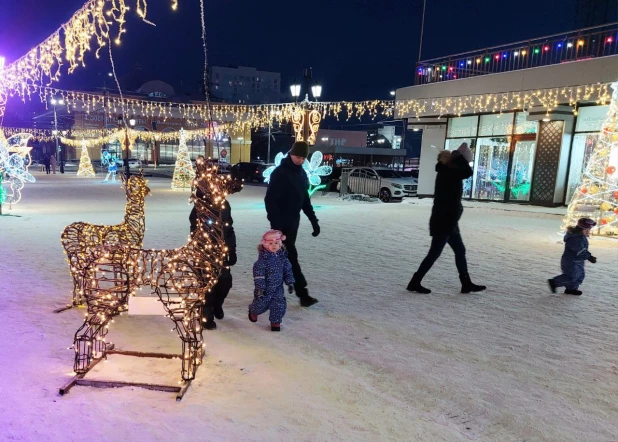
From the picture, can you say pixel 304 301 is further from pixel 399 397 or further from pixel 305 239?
pixel 305 239

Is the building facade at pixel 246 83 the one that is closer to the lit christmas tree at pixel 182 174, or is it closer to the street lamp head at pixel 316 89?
the lit christmas tree at pixel 182 174

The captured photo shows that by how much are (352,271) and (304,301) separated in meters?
1.69

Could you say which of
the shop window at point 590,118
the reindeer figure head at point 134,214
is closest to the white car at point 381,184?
the shop window at point 590,118

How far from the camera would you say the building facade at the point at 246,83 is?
78938mm

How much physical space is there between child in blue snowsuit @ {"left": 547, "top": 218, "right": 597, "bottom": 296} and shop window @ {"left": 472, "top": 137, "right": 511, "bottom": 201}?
1289cm

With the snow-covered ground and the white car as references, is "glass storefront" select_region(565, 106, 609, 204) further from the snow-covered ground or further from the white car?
the snow-covered ground

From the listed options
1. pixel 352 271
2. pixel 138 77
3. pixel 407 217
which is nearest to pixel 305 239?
pixel 352 271

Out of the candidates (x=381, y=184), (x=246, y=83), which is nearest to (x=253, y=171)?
(x=381, y=184)

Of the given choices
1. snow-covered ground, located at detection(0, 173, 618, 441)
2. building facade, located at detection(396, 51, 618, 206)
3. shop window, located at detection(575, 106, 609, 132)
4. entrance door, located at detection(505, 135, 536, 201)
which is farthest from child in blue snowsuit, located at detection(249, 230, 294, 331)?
entrance door, located at detection(505, 135, 536, 201)

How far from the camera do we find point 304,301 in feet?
15.8

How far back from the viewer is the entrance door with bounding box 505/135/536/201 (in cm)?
1652

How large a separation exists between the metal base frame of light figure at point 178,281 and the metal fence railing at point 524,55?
49.0 feet

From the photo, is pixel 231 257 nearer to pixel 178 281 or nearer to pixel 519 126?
pixel 178 281

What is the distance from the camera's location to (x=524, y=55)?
52.1ft
